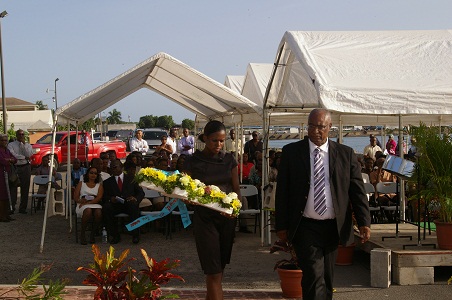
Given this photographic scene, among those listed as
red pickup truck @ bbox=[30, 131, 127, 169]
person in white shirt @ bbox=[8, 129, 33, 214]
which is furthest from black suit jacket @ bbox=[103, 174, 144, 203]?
red pickup truck @ bbox=[30, 131, 127, 169]

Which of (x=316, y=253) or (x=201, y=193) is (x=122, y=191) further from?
(x=316, y=253)

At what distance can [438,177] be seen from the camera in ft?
28.6

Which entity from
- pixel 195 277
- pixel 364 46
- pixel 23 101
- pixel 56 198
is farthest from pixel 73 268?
pixel 23 101

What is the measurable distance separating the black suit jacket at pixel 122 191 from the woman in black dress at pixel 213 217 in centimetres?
605

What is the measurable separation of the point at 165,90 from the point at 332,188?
35.1 ft

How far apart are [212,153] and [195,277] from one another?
3.32 metres

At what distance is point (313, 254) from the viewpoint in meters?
5.62

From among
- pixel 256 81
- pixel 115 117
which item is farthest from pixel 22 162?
pixel 115 117

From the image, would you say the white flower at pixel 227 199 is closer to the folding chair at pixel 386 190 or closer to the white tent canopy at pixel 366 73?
the white tent canopy at pixel 366 73

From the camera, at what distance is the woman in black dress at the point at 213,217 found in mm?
6102

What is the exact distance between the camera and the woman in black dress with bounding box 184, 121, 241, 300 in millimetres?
6102

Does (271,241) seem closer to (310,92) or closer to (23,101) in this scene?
(310,92)

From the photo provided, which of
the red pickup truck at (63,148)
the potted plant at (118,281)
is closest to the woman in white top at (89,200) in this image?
the potted plant at (118,281)

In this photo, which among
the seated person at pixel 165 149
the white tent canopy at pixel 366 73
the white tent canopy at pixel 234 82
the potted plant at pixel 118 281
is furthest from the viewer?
the white tent canopy at pixel 234 82
